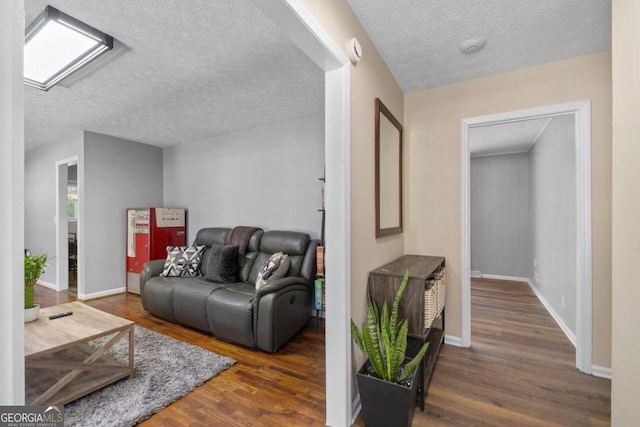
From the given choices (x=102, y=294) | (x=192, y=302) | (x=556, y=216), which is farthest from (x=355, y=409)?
(x=102, y=294)

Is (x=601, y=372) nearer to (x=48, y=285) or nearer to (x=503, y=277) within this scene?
(x=503, y=277)

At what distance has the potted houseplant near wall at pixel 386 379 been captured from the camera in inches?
55.6

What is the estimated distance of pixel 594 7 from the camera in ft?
5.39

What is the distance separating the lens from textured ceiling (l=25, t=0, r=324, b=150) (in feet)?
5.60

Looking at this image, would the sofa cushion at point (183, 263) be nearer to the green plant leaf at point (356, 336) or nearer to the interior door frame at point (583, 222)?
the green plant leaf at point (356, 336)

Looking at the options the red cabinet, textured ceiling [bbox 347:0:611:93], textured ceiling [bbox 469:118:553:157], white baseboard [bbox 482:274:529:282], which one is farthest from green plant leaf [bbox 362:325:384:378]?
white baseboard [bbox 482:274:529:282]

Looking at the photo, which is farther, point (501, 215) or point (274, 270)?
point (501, 215)

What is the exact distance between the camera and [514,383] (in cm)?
195

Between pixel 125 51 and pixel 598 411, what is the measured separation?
13.1 ft

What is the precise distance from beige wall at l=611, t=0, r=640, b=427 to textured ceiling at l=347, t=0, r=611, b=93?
0.55m

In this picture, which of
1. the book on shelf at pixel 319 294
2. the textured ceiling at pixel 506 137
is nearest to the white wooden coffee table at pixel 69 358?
the book on shelf at pixel 319 294

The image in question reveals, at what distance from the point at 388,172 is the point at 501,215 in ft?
12.8

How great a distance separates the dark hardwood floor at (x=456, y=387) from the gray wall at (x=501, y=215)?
2.26 metres

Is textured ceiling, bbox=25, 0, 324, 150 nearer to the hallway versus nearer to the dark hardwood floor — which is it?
the dark hardwood floor
